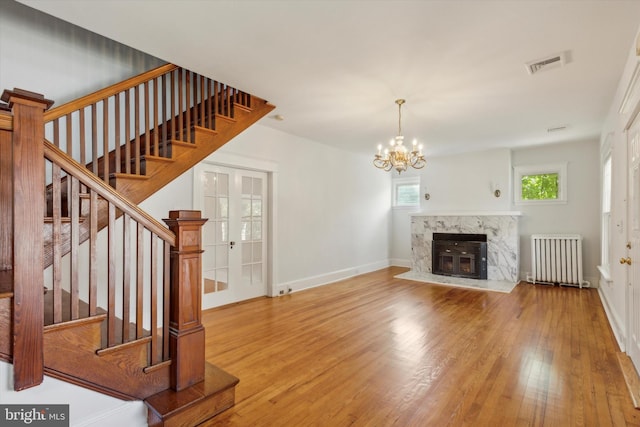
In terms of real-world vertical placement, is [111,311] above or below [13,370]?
above

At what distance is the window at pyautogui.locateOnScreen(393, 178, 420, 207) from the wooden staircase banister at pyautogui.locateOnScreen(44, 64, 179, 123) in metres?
6.10

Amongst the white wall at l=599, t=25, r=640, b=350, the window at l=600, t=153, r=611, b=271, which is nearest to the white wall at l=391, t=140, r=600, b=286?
the window at l=600, t=153, r=611, b=271

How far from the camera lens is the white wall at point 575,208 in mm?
5730

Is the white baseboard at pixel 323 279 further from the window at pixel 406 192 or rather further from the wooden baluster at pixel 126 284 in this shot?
the wooden baluster at pixel 126 284

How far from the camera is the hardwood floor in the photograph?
80.8 inches

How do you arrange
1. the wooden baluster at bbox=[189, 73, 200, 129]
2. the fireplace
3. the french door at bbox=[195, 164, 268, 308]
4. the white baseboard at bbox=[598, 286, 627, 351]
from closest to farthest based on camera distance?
the white baseboard at bbox=[598, 286, 627, 351], the wooden baluster at bbox=[189, 73, 200, 129], the french door at bbox=[195, 164, 268, 308], the fireplace

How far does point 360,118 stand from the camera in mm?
4508

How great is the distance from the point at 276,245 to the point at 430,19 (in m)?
3.73

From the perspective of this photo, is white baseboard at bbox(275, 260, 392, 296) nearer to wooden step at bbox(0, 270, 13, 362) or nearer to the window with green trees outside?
the window with green trees outside

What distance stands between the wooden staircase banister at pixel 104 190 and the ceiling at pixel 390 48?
120 centimetres

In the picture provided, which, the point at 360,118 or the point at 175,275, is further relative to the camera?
the point at 360,118

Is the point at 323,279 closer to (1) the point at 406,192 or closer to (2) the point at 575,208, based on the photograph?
(1) the point at 406,192

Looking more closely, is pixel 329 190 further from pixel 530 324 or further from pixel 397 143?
pixel 530 324

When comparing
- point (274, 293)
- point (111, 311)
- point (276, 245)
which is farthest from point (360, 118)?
point (111, 311)
